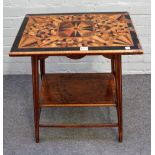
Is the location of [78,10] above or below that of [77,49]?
above

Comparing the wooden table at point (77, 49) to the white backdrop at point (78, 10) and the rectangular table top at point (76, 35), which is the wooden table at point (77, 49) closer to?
the rectangular table top at point (76, 35)

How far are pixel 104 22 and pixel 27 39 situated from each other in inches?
19.1

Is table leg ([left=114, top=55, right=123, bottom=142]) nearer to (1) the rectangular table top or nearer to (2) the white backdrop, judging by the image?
(1) the rectangular table top

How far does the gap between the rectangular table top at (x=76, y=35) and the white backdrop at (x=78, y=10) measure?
372 millimetres

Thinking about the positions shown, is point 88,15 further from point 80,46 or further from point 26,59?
point 26,59

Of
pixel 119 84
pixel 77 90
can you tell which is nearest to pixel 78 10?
pixel 77 90

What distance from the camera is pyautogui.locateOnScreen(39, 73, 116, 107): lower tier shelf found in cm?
201

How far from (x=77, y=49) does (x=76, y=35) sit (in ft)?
0.61

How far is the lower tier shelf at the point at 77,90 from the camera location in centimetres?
201

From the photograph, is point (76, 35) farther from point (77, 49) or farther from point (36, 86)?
point (36, 86)

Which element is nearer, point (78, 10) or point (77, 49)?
point (77, 49)

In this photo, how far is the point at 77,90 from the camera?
2191 mm

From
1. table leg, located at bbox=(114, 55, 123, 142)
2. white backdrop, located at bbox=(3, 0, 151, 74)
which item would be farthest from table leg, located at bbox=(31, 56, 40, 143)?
white backdrop, located at bbox=(3, 0, 151, 74)

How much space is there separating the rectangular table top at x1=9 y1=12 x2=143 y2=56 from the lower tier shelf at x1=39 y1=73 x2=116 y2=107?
1.26ft
